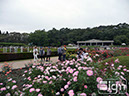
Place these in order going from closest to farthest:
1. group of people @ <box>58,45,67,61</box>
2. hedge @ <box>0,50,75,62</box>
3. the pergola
Result: group of people @ <box>58,45,67,61</box>, hedge @ <box>0,50,75,62</box>, the pergola

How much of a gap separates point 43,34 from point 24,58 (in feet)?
107

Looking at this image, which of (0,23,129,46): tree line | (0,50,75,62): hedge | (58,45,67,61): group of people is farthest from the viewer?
(0,23,129,46): tree line

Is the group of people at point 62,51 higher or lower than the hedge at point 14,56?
higher

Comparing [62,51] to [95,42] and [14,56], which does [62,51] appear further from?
[95,42]

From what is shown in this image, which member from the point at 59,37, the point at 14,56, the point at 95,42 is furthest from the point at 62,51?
the point at 59,37

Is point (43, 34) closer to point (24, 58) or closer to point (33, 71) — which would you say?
point (24, 58)

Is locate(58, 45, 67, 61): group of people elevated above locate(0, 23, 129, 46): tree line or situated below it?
below

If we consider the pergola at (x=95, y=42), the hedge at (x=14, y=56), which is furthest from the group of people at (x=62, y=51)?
the pergola at (x=95, y=42)

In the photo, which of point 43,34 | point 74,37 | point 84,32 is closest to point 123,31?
point 84,32

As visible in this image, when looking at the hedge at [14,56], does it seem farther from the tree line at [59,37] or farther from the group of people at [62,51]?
the tree line at [59,37]

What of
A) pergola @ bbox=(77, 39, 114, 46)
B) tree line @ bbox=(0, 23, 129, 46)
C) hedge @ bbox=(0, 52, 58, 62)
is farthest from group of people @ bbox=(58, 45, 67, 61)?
pergola @ bbox=(77, 39, 114, 46)

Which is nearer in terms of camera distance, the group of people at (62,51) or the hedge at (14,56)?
the group of people at (62,51)

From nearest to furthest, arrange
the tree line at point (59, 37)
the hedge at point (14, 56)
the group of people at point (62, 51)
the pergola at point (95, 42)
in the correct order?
the group of people at point (62, 51) < the hedge at point (14, 56) < the tree line at point (59, 37) < the pergola at point (95, 42)

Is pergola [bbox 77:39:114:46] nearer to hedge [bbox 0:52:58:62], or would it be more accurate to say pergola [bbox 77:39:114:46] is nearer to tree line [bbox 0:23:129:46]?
tree line [bbox 0:23:129:46]
